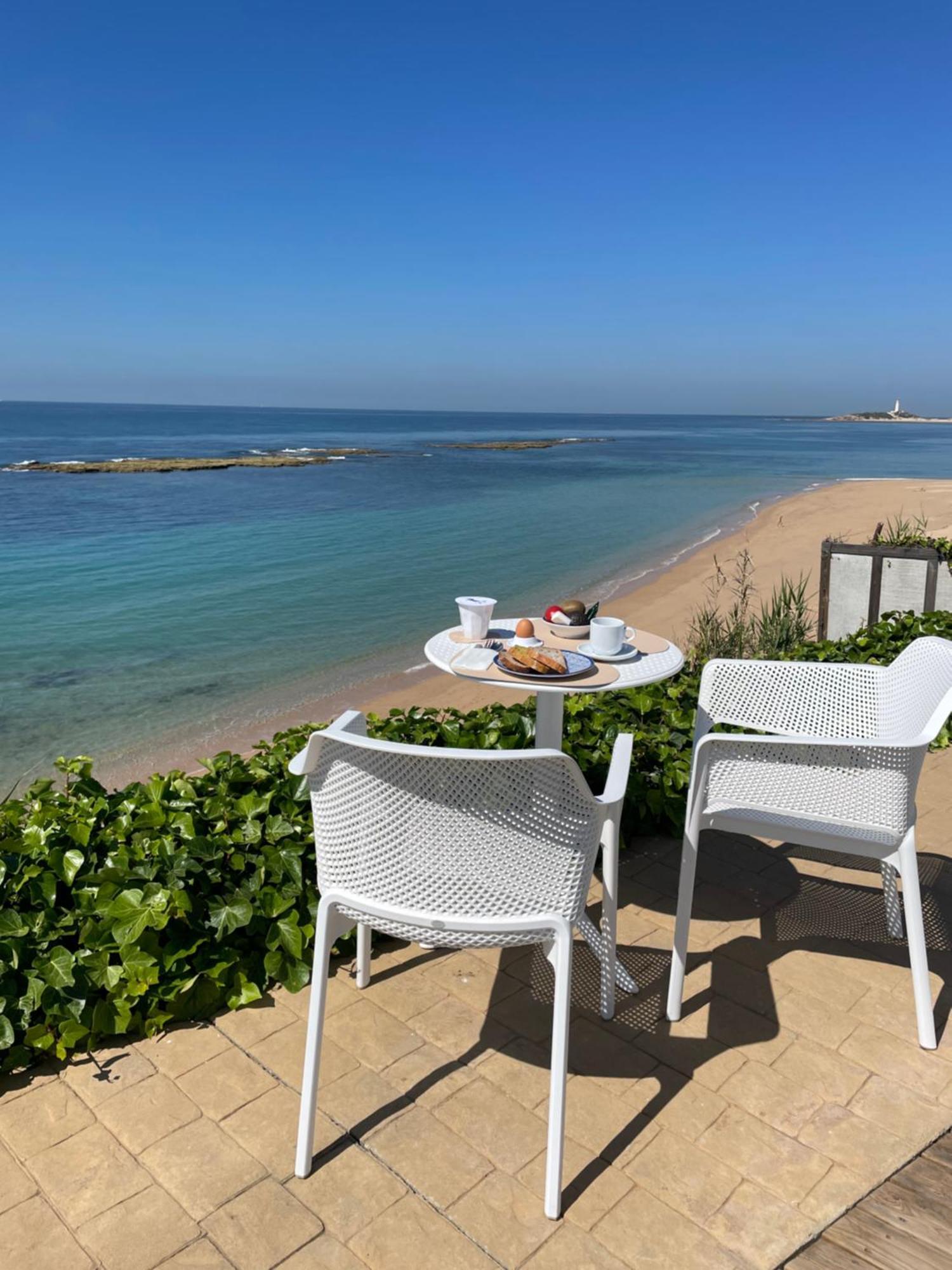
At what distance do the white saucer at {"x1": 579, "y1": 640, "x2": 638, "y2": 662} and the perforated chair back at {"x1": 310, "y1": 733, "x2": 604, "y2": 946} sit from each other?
0.92 meters

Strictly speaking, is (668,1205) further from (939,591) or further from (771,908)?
(939,591)

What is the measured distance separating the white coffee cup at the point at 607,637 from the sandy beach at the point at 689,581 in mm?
3612

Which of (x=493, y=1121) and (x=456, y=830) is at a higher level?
(x=456, y=830)

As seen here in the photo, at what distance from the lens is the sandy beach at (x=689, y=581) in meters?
7.04

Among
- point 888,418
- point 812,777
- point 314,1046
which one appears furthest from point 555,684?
point 888,418

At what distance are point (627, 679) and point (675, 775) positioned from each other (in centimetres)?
108

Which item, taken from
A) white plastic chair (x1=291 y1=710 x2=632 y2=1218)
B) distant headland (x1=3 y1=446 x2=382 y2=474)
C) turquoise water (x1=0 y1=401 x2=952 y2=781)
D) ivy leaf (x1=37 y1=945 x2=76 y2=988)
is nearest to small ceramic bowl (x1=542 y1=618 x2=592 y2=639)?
white plastic chair (x1=291 y1=710 x2=632 y2=1218)

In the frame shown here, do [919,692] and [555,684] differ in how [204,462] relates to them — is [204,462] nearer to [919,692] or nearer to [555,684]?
[555,684]

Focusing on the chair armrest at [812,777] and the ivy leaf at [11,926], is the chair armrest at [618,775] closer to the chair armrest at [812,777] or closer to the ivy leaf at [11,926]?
the chair armrest at [812,777]

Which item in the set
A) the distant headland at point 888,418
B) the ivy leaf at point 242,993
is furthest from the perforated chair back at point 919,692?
the distant headland at point 888,418

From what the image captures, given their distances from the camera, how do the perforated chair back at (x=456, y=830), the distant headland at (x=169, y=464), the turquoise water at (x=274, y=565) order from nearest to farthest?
the perforated chair back at (x=456, y=830)
the turquoise water at (x=274, y=565)
the distant headland at (x=169, y=464)

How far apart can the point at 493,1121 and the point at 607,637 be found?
4.41 feet

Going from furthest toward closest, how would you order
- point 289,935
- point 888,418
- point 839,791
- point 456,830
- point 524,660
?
point 888,418 < point 289,935 < point 524,660 < point 839,791 < point 456,830

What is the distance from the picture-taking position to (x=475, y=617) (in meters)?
2.81
